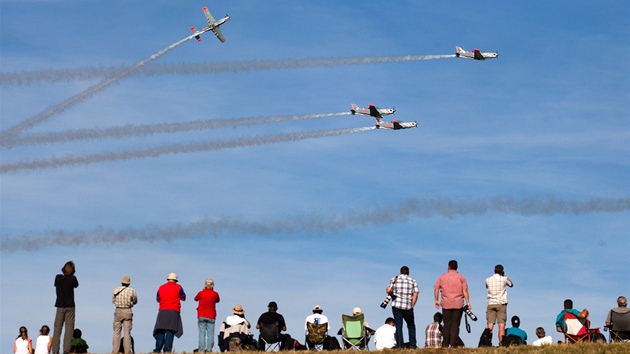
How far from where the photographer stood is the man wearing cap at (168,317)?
31.7 metres

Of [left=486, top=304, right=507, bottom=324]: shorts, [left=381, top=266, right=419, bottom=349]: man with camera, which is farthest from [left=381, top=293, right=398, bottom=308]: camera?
[left=486, top=304, right=507, bottom=324]: shorts

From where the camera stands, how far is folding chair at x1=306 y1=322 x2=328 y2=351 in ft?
107

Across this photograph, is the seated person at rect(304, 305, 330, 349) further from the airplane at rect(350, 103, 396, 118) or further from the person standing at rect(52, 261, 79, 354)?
the airplane at rect(350, 103, 396, 118)

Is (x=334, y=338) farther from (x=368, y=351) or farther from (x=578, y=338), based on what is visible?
(x=578, y=338)

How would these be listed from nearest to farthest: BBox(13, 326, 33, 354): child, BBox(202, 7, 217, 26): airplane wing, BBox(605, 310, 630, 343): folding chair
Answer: BBox(13, 326, 33, 354): child < BBox(605, 310, 630, 343): folding chair < BBox(202, 7, 217, 26): airplane wing

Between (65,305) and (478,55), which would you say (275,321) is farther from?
(478,55)

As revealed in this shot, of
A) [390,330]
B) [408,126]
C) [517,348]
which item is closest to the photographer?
[517,348]

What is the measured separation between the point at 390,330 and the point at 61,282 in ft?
31.2

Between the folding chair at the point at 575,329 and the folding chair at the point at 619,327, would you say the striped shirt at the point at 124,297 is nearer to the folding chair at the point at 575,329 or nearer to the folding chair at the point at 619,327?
the folding chair at the point at 575,329

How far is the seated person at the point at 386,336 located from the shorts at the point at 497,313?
2.77 metres

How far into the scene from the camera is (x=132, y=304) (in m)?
31.8

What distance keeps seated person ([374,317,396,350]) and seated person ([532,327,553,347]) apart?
4.03m

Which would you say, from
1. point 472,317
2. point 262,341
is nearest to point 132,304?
point 262,341

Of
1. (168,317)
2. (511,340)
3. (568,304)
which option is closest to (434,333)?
(511,340)
